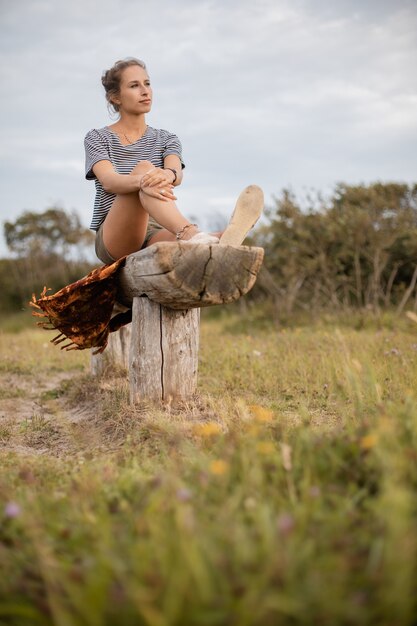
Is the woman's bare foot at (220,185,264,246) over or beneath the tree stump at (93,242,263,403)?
over

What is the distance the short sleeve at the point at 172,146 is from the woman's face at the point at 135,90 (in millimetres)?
270

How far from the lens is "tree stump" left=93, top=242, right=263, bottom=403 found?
300cm

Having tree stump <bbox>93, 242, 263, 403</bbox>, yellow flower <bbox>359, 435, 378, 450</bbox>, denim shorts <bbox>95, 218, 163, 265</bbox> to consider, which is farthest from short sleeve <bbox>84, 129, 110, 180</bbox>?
yellow flower <bbox>359, 435, 378, 450</bbox>

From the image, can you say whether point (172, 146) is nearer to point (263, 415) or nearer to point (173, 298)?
point (173, 298)

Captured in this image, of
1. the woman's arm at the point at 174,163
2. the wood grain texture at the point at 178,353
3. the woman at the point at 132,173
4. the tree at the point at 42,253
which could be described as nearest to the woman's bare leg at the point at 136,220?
the woman at the point at 132,173

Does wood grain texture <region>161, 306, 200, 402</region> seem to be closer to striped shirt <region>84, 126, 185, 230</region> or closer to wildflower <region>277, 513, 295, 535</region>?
striped shirt <region>84, 126, 185, 230</region>

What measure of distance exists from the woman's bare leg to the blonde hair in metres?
0.72

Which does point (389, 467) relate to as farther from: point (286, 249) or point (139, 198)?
point (286, 249)

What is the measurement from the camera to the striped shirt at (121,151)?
392 cm

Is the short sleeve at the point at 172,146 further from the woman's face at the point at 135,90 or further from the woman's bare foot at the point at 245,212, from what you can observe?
the woman's bare foot at the point at 245,212

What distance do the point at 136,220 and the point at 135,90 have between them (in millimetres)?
882

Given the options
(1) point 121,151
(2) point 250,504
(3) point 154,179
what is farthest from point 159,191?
(2) point 250,504

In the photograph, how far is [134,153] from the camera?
4.07 metres

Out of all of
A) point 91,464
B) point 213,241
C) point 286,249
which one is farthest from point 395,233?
point 91,464
